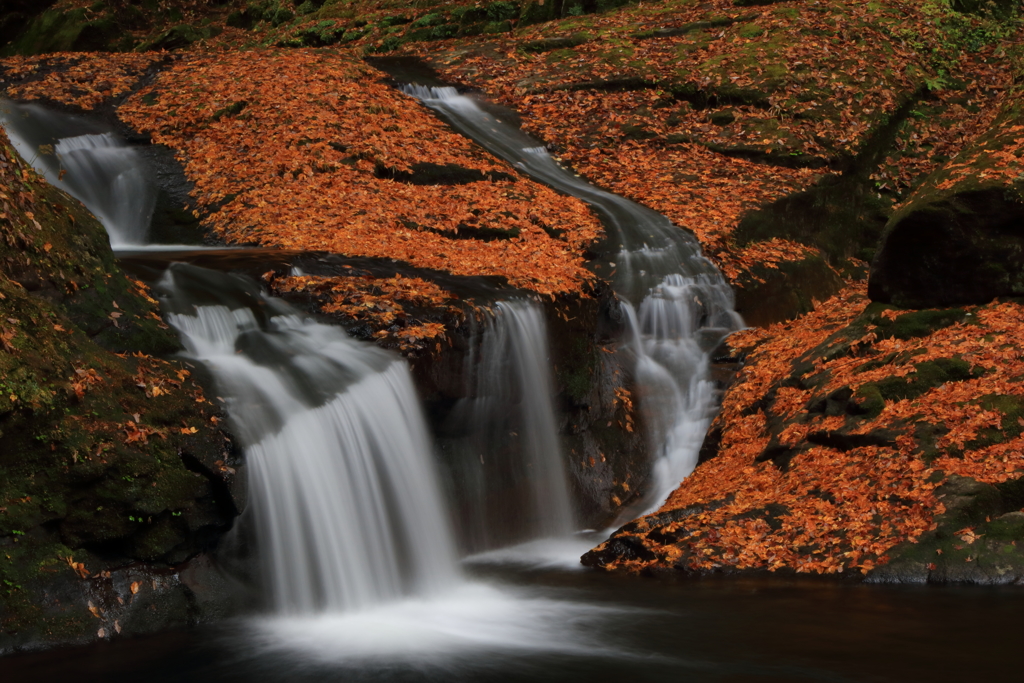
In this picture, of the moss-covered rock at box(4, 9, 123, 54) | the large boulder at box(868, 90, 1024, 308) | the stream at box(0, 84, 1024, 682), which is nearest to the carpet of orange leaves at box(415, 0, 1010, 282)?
the large boulder at box(868, 90, 1024, 308)

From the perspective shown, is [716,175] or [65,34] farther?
[65,34]

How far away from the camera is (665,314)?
1130cm

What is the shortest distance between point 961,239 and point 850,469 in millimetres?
3047

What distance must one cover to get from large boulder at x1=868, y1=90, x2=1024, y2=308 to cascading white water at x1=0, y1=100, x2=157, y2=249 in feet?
30.4

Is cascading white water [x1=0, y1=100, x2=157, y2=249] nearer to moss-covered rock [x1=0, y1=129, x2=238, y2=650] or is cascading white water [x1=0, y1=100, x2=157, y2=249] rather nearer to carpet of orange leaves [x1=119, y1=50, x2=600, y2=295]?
carpet of orange leaves [x1=119, y1=50, x2=600, y2=295]

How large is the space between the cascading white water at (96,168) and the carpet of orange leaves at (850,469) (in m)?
8.05

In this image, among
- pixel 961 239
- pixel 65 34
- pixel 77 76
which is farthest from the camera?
pixel 65 34

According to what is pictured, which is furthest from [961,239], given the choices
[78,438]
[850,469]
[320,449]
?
[78,438]

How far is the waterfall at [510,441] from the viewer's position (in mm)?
8117

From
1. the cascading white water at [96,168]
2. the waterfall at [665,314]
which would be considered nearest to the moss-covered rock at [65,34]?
the cascading white water at [96,168]

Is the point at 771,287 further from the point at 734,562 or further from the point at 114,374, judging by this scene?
the point at 114,374

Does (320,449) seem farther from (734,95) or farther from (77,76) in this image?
(734,95)

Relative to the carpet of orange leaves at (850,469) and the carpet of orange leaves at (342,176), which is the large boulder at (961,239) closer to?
the carpet of orange leaves at (850,469)

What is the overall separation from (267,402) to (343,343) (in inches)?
42.5
